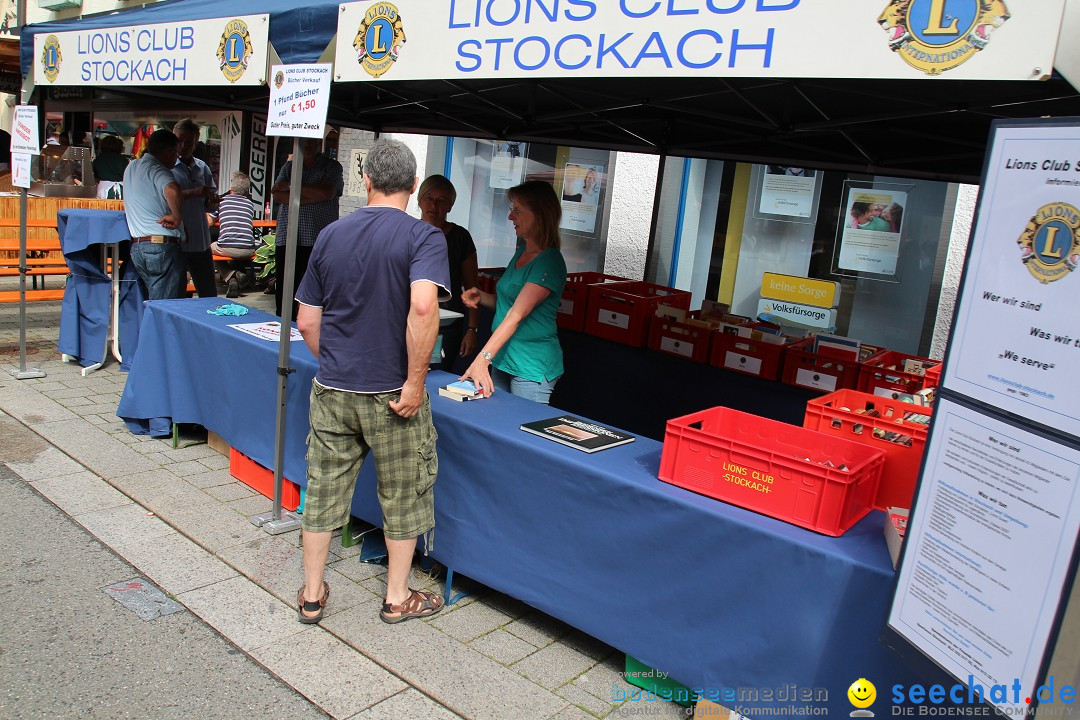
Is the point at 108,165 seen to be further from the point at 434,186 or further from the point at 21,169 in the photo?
the point at 434,186

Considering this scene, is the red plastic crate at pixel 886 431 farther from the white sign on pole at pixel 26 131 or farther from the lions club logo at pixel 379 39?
the white sign on pole at pixel 26 131

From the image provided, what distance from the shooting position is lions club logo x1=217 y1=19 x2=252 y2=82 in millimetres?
4164

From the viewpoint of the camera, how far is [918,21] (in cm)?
210

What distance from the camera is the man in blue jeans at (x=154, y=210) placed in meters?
6.10

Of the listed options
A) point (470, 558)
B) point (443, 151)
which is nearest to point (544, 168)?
point (443, 151)

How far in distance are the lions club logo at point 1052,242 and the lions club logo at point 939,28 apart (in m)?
0.53

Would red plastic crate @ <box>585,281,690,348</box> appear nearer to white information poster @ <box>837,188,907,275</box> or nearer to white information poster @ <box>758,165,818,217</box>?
white information poster @ <box>837,188,907,275</box>

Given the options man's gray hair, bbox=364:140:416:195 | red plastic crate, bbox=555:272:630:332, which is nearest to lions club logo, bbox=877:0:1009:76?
man's gray hair, bbox=364:140:416:195

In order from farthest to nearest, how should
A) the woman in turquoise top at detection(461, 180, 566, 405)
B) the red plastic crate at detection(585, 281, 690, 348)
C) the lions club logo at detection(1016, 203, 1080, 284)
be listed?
the red plastic crate at detection(585, 281, 690, 348), the woman in turquoise top at detection(461, 180, 566, 405), the lions club logo at detection(1016, 203, 1080, 284)

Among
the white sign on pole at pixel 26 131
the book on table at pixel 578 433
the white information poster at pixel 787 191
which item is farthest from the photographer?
the white information poster at pixel 787 191

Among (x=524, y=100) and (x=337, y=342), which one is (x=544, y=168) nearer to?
(x=524, y=100)

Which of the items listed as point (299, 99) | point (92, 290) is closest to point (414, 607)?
point (299, 99)

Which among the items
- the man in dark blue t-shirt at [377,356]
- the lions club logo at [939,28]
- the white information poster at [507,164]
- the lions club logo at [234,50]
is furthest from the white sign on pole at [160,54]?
the white information poster at [507,164]

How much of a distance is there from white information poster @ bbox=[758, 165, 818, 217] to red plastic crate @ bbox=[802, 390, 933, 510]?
16.7 ft
